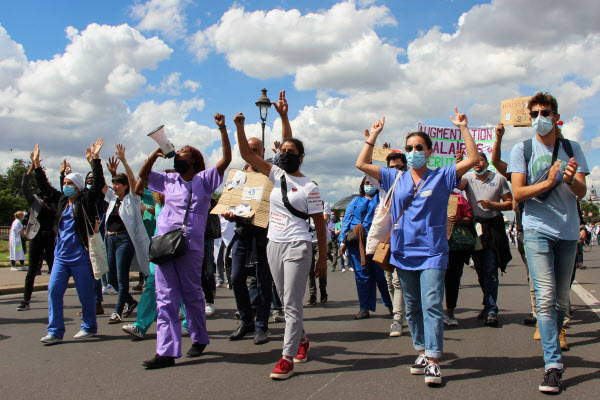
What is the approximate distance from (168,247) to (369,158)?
1.93 meters

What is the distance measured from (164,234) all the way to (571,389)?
138 inches

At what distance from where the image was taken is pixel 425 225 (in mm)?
4133

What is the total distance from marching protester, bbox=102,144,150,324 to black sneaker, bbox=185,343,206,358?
6.68 feet

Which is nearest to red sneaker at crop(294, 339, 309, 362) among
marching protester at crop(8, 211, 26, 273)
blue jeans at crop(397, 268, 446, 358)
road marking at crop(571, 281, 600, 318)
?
blue jeans at crop(397, 268, 446, 358)

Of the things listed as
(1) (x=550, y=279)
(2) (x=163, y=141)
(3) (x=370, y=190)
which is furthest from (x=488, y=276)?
(2) (x=163, y=141)

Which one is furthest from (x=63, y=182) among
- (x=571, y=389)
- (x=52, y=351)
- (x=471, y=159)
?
(x=571, y=389)

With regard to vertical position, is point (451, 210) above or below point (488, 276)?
above

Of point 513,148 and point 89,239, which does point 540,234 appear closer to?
point 513,148

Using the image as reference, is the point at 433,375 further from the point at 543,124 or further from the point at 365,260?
the point at 365,260

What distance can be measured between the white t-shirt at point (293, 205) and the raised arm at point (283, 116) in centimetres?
50

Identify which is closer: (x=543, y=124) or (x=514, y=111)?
(x=543, y=124)

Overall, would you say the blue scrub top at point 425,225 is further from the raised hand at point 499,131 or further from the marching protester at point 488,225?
the marching protester at point 488,225

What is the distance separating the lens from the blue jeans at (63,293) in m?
5.72

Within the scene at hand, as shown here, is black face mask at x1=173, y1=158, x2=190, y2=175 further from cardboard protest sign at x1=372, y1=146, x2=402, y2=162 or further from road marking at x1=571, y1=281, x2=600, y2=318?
road marking at x1=571, y1=281, x2=600, y2=318
